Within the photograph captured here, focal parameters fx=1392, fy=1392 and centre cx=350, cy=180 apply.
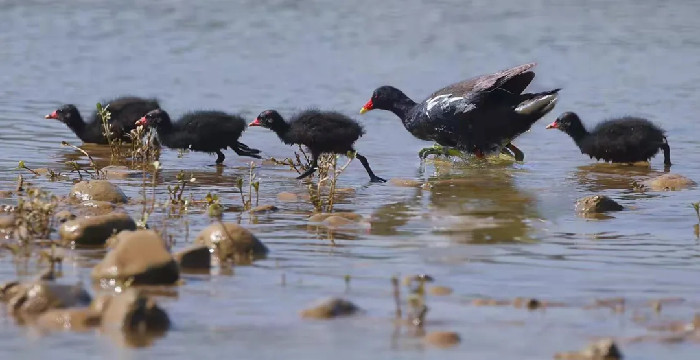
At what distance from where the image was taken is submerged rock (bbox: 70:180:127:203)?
1032 cm

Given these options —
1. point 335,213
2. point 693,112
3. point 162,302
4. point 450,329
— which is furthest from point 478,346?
point 693,112

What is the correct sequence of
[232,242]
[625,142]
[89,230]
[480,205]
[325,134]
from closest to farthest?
[232,242] → [89,230] → [480,205] → [325,134] → [625,142]

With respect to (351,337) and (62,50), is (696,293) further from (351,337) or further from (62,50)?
(62,50)

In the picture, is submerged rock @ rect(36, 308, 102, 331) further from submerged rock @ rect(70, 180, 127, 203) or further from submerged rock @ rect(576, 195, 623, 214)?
submerged rock @ rect(576, 195, 623, 214)

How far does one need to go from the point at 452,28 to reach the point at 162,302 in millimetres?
17070

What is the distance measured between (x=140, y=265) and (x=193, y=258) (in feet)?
1.82

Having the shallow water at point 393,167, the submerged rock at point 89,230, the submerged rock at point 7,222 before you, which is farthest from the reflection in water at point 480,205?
the submerged rock at point 7,222

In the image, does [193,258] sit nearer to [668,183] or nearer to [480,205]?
[480,205]

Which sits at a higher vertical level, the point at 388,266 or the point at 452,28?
the point at 452,28

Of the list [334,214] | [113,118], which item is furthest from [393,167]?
[334,214]

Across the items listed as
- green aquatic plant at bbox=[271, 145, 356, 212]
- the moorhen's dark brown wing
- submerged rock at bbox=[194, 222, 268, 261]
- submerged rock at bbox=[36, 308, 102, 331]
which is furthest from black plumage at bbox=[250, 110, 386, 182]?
submerged rock at bbox=[36, 308, 102, 331]

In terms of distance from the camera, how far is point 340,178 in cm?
1273

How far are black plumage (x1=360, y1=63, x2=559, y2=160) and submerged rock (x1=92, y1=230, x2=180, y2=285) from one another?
6.50 meters

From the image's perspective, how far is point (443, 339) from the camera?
635 cm
